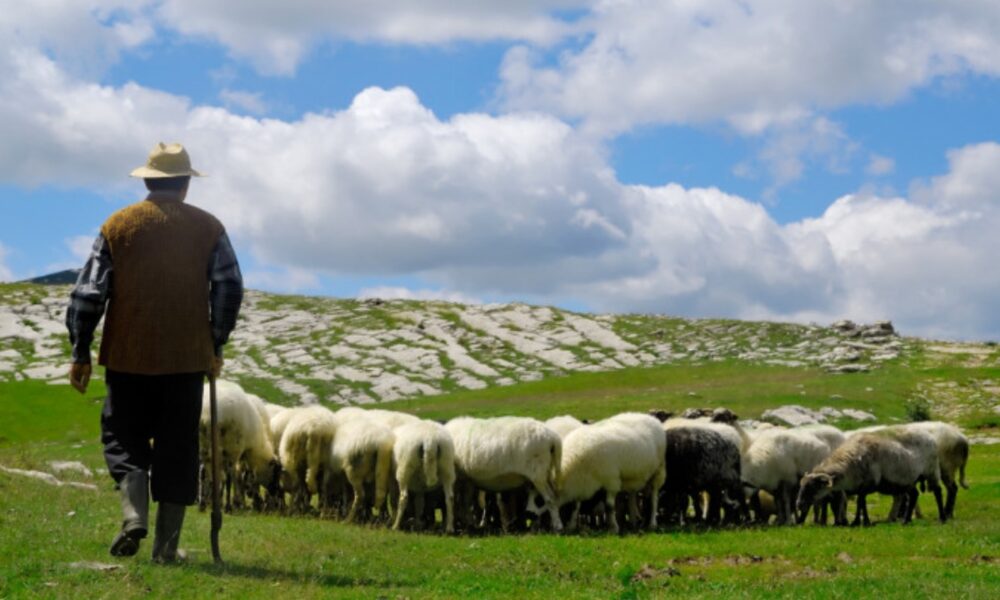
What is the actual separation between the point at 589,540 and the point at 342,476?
6.27m

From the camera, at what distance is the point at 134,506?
10414 mm

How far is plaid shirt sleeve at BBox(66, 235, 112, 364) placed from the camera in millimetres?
10539

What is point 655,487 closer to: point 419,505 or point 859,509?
point 859,509

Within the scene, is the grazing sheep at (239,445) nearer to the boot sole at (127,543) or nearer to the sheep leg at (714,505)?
the sheep leg at (714,505)

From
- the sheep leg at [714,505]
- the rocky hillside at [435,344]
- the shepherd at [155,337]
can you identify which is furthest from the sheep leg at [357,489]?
the rocky hillside at [435,344]

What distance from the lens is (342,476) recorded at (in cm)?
2233

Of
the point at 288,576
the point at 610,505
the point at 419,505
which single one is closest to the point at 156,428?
the point at 288,576

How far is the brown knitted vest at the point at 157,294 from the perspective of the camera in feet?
35.0

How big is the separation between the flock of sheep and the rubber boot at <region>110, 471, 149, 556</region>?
9.64 m

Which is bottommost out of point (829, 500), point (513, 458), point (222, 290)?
point (829, 500)

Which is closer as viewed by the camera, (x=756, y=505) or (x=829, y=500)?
(x=829, y=500)

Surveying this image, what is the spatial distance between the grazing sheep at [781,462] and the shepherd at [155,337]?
15.8 meters

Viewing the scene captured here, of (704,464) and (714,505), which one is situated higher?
(704,464)

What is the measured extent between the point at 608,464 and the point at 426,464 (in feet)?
12.1
